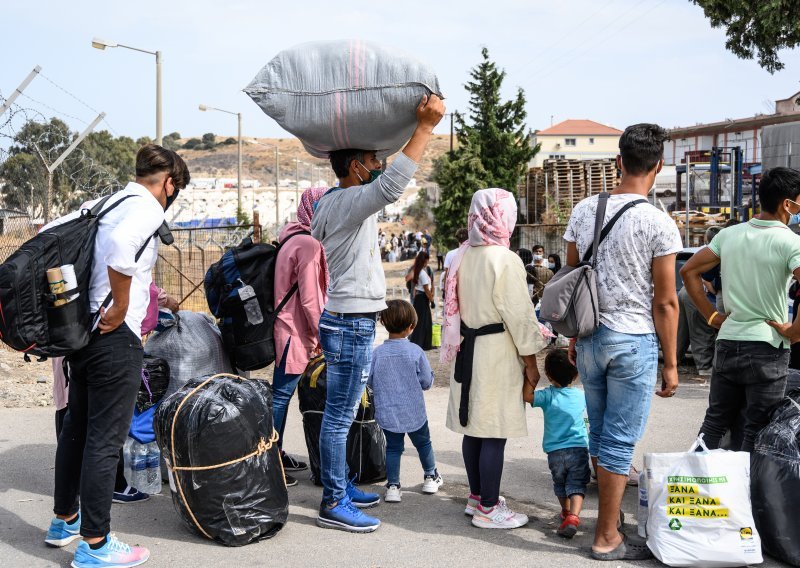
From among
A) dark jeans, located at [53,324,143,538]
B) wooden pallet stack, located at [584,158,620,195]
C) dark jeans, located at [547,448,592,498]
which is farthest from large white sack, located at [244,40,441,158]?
wooden pallet stack, located at [584,158,620,195]

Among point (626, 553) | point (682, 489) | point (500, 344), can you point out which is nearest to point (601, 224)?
point (500, 344)

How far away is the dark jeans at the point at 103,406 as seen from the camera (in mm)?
3834

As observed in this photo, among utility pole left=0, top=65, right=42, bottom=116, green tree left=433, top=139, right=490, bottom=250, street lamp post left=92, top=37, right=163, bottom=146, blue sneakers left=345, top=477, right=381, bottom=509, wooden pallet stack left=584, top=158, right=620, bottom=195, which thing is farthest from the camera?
green tree left=433, top=139, right=490, bottom=250

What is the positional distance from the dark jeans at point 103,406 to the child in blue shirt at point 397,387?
1486 millimetres

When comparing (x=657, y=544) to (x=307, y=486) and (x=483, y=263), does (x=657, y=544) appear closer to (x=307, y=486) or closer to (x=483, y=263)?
(x=483, y=263)

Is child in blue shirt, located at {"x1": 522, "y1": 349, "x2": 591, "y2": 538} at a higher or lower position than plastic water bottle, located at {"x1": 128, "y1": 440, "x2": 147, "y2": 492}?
higher

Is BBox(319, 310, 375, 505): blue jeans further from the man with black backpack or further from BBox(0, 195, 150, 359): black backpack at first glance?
BBox(0, 195, 150, 359): black backpack

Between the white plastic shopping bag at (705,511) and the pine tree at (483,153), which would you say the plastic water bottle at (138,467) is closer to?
the white plastic shopping bag at (705,511)

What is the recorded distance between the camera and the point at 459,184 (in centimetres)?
3634

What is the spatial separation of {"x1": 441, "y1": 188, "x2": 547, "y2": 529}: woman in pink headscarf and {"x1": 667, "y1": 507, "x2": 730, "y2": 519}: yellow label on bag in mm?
868

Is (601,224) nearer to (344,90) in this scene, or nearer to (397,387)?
(344,90)

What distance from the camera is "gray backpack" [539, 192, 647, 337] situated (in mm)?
3875

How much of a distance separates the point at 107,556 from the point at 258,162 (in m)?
125

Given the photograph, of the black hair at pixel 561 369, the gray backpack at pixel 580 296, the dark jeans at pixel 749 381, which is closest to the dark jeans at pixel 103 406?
the gray backpack at pixel 580 296
